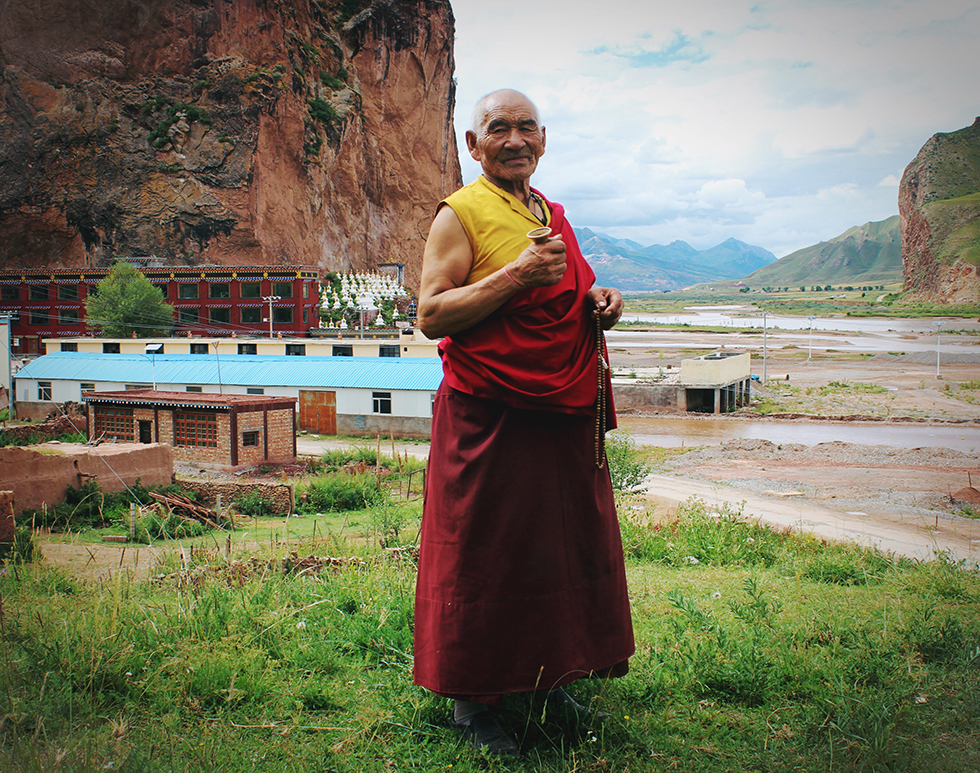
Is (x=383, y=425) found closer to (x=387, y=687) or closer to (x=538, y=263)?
(x=387, y=687)

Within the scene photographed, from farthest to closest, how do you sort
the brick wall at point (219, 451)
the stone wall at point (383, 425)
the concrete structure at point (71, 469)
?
the stone wall at point (383, 425)
the brick wall at point (219, 451)
the concrete structure at point (71, 469)

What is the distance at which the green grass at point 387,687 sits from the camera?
104 inches

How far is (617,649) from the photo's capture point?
2920 millimetres

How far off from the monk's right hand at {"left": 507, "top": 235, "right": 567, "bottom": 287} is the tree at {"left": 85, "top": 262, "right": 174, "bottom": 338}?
2041 inches

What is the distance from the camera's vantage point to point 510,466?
278cm

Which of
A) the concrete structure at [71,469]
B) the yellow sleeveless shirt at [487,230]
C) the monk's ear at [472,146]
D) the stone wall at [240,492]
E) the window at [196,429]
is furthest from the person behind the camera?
the window at [196,429]

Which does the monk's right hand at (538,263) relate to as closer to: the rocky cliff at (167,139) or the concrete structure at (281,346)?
the concrete structure at (281,346)

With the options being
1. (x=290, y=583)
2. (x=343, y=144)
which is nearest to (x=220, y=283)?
(x=343, y=144)

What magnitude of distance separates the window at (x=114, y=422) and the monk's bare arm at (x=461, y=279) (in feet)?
81.8

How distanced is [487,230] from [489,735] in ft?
6.15

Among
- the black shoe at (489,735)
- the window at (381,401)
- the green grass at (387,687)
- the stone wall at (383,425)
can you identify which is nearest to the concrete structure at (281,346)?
the window at (381,401)

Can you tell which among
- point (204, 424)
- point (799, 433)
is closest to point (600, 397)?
point (204, 424)

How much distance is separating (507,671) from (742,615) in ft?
6.13

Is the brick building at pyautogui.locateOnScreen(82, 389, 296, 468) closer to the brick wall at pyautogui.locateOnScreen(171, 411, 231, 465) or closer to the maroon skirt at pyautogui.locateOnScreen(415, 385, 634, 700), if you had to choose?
the brick wall at pyautogui.locateOnScreen(171, 411, 231, 465)
